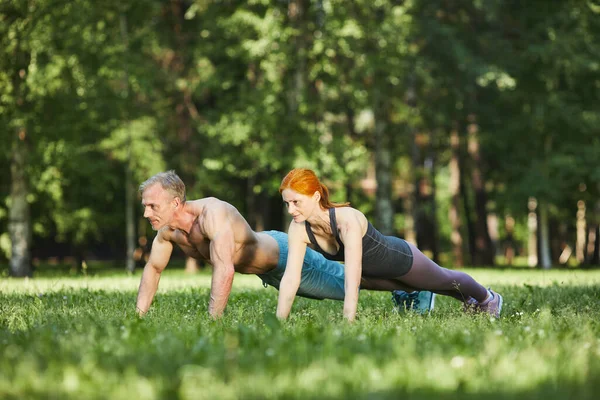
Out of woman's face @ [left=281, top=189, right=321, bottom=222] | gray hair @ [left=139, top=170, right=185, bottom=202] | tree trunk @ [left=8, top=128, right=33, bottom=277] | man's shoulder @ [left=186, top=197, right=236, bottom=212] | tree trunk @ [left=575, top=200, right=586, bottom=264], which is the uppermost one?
gray hair @ [left=139, top=170, right=185, bottom=202]

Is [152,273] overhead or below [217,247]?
below

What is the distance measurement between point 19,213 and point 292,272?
16.2 m

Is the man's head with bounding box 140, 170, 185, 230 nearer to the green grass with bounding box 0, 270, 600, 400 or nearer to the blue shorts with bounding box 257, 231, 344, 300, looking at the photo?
the green grass with bounding box 0, 270, 600, 400

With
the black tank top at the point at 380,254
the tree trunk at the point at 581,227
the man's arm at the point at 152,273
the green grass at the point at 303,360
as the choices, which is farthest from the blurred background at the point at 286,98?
the green grass at the point at 303,360

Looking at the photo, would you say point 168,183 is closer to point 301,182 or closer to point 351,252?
point 301,182

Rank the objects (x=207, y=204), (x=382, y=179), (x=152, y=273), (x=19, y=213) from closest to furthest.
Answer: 1. (x=207, y=204)
2. (x=152, y=273)
3. (x=19, y=213)
4. (x=382, y=179)

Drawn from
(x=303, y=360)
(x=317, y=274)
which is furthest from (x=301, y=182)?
(x=303, y=360)

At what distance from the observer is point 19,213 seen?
21.4 metres

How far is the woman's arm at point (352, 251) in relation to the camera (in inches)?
259

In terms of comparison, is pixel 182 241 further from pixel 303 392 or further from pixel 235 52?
pixel 235 52

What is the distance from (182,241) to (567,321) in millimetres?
3523

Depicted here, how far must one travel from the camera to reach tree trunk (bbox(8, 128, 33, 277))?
69.5 feet

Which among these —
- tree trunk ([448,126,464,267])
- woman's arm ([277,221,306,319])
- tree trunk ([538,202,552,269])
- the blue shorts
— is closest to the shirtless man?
the blue shorts

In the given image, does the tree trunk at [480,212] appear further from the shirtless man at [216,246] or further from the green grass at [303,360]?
the green grass at [303,360]
